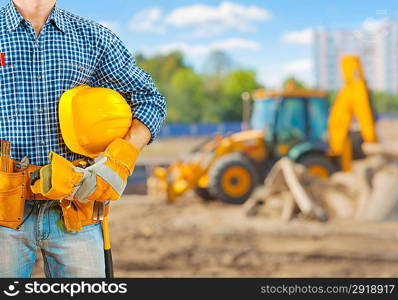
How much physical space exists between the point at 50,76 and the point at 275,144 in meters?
9.03

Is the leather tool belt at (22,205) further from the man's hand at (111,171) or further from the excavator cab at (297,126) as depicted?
the excavator cab at (297,126)

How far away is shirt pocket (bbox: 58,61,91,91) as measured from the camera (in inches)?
61.9

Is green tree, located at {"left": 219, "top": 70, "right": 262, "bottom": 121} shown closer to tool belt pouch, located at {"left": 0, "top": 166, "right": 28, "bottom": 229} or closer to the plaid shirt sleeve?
the plaid shirt sleeve

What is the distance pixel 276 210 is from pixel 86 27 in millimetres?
7558

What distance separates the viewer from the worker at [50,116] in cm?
154

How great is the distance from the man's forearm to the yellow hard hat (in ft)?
0.08

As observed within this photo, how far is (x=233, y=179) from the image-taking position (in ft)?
33.8

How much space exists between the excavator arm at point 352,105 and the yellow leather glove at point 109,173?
345 inches

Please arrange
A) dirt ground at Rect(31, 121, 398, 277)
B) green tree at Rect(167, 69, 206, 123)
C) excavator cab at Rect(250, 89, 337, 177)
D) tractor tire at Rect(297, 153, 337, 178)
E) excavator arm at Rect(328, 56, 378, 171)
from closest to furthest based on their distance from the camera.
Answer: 1. dirt ground at Rect(31, 121, 398, 277)
2. excavator arm at Rect(328, 56, 378, 171)
3. excavator cab at Rect(250, 89, 337, 177)
4. tractor tire at Rect(297, 153, 337, 178)
5. green tree at Rect(167, 69, 206, 123)

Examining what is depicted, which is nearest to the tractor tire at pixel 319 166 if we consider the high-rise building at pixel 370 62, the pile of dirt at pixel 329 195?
the pile of dirt at pixel 329 195

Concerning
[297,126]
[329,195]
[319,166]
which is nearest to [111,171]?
[329,195]

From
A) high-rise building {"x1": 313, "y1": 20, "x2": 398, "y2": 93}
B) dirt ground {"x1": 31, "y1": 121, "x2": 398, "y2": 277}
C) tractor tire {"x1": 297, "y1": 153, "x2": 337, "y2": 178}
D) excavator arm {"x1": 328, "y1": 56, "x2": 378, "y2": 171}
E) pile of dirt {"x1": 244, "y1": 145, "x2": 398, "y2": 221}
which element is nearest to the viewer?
dirt ground {"x1": 31, "y1": 121, "x2": 398, "y2": 277}

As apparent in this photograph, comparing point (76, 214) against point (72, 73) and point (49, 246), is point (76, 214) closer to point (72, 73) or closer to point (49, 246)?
point (49, 246)

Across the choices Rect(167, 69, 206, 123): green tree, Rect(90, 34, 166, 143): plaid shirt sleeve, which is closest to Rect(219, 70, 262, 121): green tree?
Rect(167, 69, 206, 123): green tree
